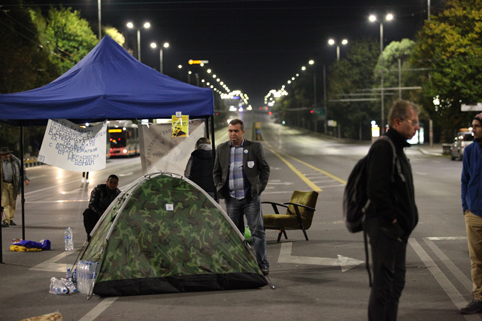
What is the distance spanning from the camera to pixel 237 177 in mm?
7781

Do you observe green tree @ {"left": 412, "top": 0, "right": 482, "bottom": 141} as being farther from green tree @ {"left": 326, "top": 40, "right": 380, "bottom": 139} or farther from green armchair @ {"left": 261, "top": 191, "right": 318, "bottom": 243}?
A: green tree @ {"left": 326, "top": 40, "right": 380, "bottom": 139}

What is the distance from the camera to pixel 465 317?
5812mm

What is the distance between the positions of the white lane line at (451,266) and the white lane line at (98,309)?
3.95 metres

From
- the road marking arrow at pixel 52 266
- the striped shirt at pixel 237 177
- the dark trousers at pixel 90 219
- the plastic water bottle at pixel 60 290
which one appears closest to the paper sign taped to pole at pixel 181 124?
the striped shirt at pixel 237 177

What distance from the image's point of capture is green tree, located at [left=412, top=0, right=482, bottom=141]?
129 ft

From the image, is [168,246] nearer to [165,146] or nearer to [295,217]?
[165,146]

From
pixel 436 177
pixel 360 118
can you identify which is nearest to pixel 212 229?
pixel 436 177

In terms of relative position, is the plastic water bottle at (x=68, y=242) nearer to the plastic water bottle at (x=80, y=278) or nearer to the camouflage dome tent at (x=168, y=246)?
the camouflage dome tent at (x=168, y=246)

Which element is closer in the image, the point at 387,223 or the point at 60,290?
the point at 387,223

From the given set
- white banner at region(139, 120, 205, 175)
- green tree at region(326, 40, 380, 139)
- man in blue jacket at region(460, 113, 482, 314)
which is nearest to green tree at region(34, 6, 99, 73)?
green tree at region(326, 40, 380, 139)

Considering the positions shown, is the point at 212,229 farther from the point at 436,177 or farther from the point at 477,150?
the point at 436,177

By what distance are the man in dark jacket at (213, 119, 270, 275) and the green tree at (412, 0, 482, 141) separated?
3364 cm

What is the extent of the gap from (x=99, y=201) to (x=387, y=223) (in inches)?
248

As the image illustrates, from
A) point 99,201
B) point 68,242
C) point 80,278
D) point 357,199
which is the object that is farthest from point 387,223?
point 68,242
